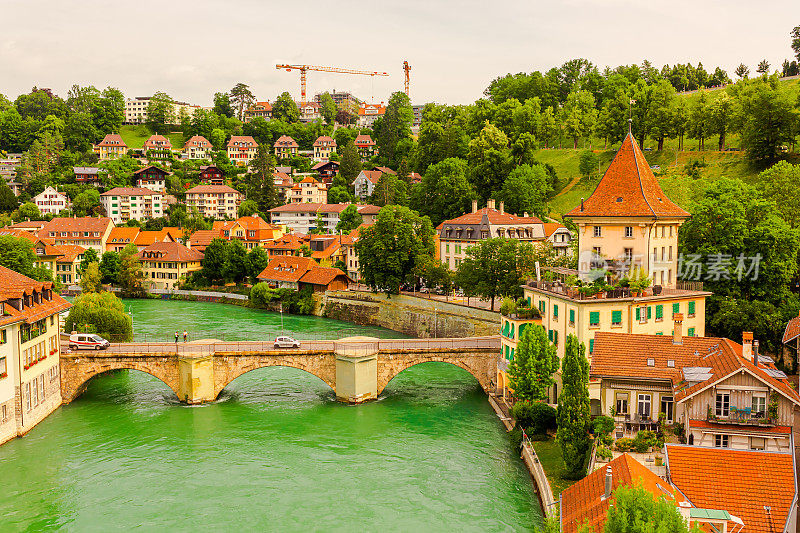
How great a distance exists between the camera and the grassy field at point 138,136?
172 m

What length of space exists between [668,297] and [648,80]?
88.0 m

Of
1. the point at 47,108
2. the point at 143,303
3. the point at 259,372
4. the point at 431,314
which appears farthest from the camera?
the point at 47,108

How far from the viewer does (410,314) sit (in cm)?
6694

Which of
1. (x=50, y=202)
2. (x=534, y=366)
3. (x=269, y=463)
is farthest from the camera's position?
(x=50, y=202)

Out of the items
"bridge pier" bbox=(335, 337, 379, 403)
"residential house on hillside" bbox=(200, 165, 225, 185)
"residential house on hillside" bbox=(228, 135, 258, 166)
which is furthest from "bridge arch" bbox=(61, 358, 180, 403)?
"residential house on hillside" bbox=(228, 135, 258, 166)

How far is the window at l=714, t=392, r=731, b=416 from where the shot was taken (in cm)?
2681

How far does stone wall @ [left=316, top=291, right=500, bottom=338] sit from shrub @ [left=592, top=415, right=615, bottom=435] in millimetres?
26717

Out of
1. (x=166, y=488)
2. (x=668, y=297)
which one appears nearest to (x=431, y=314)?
(x=668, y=297)

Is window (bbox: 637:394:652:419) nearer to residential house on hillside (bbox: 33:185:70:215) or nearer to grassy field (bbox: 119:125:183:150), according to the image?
residential house on hillside (bbox: 33:185:70:215)

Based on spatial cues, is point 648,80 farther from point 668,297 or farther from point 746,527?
point 746,527

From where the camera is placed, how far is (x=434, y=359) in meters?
44.0

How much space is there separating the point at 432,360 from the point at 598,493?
23.8 meters

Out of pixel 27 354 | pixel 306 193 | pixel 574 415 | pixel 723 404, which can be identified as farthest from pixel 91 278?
pixel 723 404

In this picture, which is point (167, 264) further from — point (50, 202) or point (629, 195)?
point (629, 195)
